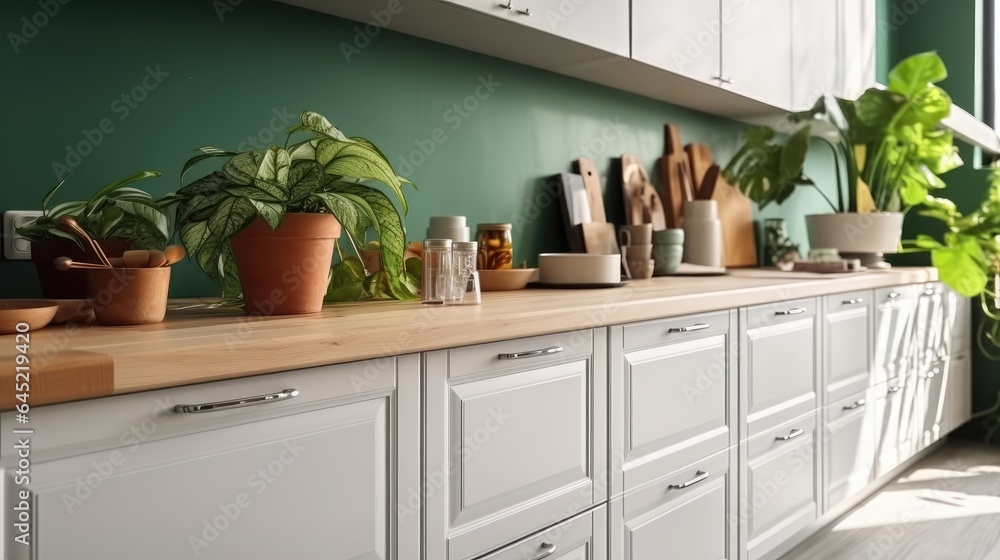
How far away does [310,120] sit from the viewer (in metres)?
1.33

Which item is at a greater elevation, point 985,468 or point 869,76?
point 869,76

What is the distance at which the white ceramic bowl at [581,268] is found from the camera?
2025mm

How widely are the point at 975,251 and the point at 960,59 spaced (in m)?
1.32

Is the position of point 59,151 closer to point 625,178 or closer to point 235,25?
point 235,25

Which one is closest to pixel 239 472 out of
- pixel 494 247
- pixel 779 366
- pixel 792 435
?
pixel 494 247

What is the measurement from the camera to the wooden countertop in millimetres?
844

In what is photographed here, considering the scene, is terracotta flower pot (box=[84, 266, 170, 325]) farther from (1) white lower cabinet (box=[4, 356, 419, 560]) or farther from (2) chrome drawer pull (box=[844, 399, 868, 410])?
(2) chrome drawer pull (box=[844, 399, 868, 410])

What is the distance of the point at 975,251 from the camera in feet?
11.0

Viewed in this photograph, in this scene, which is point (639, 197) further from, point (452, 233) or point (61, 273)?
point (61, 273)

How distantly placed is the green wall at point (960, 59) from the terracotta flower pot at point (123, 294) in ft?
12.8

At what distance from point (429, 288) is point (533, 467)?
0.40 meters

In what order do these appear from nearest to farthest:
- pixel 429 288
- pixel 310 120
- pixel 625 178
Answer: pixel 310 120 < pixel 429 288 < pixel 625 178

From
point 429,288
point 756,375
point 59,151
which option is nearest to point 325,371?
point 429,288

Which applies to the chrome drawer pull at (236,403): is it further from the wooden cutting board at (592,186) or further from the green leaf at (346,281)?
the wooden cutting board at (592,186)
